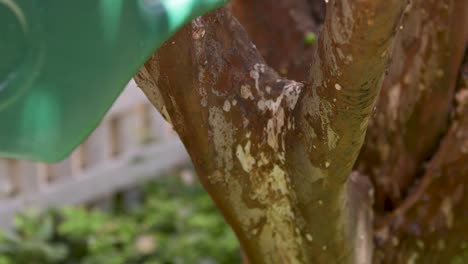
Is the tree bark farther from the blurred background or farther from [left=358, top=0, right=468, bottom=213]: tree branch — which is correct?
the blurred background

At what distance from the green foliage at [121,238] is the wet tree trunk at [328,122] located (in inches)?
52.9

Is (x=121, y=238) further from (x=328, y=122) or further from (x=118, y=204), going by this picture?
(x=328, y=122)

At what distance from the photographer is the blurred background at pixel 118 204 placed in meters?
2.79

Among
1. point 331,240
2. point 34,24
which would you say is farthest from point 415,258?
point 34,24

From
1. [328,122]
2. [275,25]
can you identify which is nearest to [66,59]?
[328,122]

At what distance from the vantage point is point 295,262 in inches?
46.0

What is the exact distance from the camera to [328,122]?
3.14 feet

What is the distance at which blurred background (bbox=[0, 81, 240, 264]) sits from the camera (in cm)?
279

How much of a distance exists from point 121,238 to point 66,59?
2.26 meters

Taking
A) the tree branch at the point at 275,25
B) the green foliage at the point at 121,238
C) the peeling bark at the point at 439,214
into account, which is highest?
the green foliage at the point at 121,238

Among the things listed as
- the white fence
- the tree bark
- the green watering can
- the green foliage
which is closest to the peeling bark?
the tree bark

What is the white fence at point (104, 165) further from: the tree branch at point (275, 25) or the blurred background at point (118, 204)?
the tree branch at point (275, 25)

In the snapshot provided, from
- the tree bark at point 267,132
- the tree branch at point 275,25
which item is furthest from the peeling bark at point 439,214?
the tree branch at point 275,25

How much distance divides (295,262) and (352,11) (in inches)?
18.6
